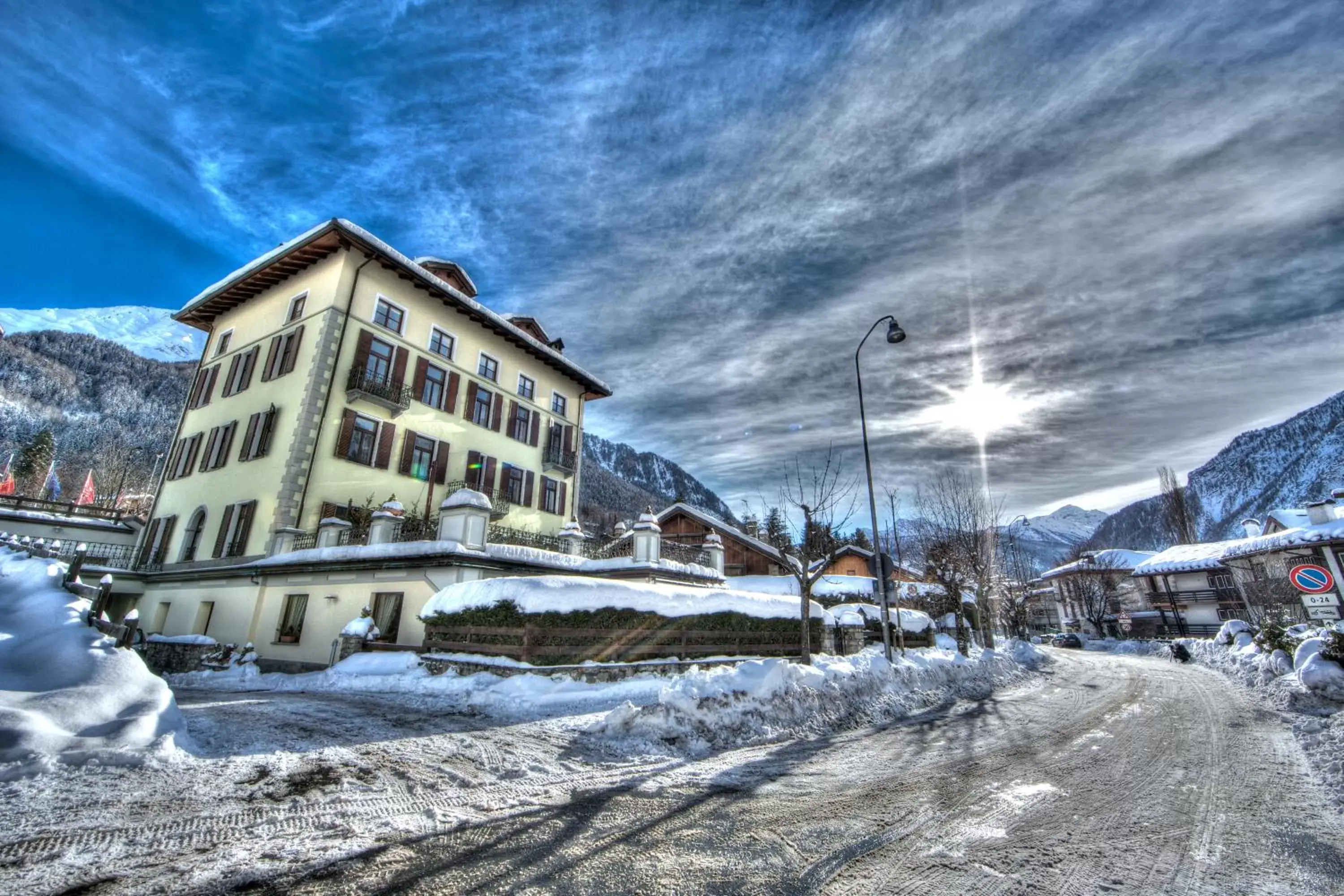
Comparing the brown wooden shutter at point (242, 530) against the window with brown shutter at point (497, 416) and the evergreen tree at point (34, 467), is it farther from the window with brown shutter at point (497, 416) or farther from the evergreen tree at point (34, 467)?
the evergreen tree at point (34, 467)

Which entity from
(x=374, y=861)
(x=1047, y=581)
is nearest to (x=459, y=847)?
(x=374, y=861)

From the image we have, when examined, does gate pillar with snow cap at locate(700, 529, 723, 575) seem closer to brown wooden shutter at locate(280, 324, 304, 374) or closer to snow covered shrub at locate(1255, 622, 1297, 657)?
snow covered shrub at locate(1255, 622, 1297, 657)

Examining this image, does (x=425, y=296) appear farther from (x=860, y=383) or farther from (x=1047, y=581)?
(x=1047, y=581)

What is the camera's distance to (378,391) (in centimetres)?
2094

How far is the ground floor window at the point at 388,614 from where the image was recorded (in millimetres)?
15094

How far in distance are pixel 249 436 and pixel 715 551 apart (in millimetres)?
19452

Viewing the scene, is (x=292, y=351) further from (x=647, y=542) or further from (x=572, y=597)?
(x=572, y=597)

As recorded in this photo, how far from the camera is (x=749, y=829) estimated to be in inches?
179

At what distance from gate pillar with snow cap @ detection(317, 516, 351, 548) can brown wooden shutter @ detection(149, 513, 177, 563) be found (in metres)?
10.9

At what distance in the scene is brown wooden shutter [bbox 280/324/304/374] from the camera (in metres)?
21.2

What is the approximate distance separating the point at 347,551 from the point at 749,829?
1552cm

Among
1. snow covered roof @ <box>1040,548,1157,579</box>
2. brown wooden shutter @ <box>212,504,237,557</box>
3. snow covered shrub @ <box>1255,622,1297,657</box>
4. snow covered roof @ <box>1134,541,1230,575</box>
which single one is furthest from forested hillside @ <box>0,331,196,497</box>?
snow covered roof @ <box>1040,548,1157,579</box>

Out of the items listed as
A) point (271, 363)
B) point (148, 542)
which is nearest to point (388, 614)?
point (271, 363)

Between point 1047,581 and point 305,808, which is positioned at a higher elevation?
point 1047,581
